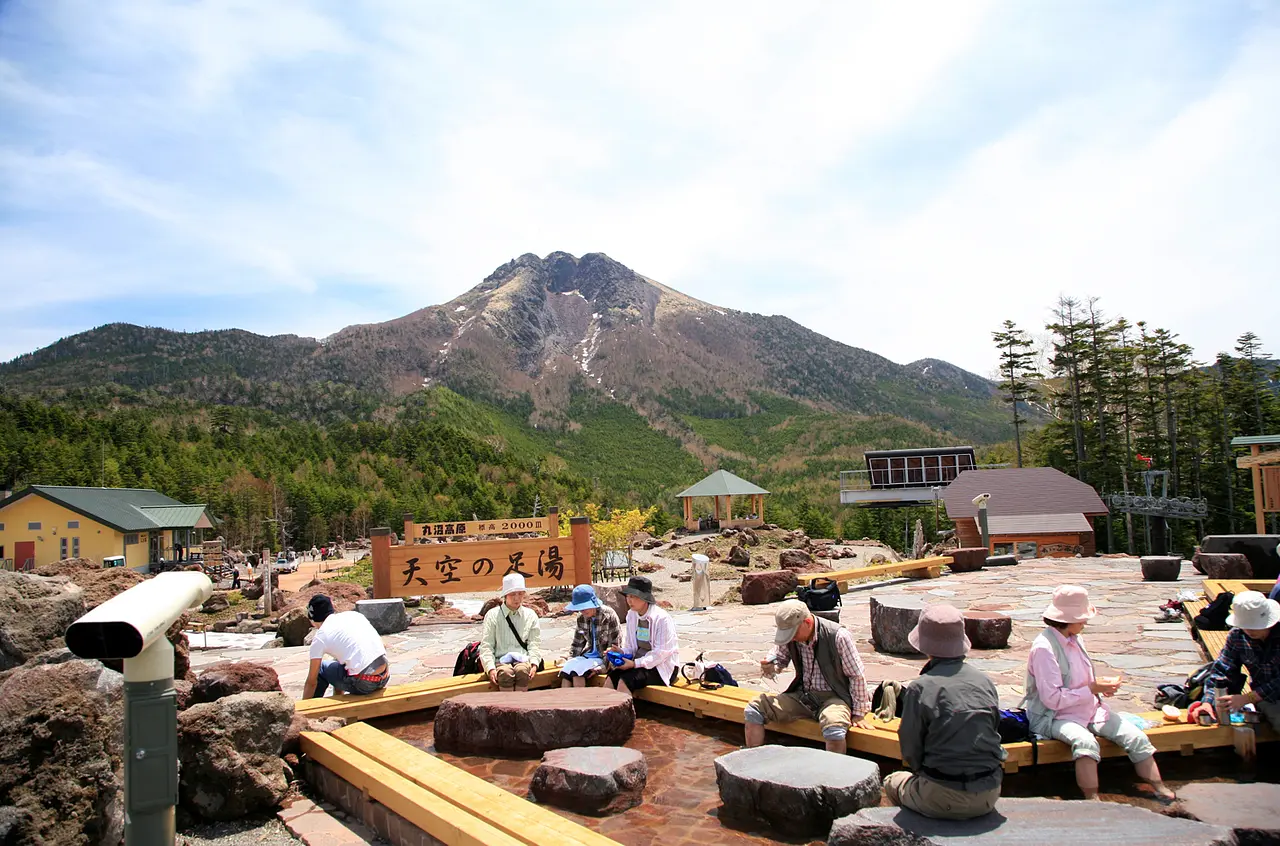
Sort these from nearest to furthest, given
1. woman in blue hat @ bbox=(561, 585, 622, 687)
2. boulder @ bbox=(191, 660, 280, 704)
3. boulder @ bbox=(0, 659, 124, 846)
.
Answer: boulder @ bbox=(0, 659, 124, 846), boulder @ bbox=(191, 660, 280, 704), woman in blue hat @ bbox=(561, 585, 622, 687)

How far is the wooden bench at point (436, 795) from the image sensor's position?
322cm

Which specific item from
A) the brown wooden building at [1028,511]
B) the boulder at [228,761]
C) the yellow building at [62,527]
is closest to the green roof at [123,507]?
the yellow building at [62,527]

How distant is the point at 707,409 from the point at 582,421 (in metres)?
25.2

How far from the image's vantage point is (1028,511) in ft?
101

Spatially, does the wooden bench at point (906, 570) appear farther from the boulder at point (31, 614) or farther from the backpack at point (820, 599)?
the boulder at point (31, 614)

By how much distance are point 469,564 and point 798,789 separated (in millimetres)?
9668

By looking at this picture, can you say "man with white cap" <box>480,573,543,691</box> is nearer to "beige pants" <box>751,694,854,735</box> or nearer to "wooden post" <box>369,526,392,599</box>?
"beige pants" <box>751,694,854,735</box>

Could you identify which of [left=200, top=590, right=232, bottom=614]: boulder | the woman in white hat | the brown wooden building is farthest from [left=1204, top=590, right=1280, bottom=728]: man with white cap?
[left=200, top=590, right=232, bottom=614]: boulder

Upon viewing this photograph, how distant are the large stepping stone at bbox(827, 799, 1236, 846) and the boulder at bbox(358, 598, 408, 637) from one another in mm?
9683

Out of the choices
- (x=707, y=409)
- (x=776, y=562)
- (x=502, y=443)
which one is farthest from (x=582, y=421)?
(x=776, y=562)

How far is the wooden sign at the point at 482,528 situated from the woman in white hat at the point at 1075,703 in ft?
31.9

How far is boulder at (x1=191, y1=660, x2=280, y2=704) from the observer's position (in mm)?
4980

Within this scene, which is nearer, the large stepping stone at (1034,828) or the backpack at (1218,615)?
the large stepping stone at (1034,828)

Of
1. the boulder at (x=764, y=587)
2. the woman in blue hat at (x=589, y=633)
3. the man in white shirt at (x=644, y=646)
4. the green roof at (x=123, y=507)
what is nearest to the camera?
the man in white shirt at (x=644, y=646)
